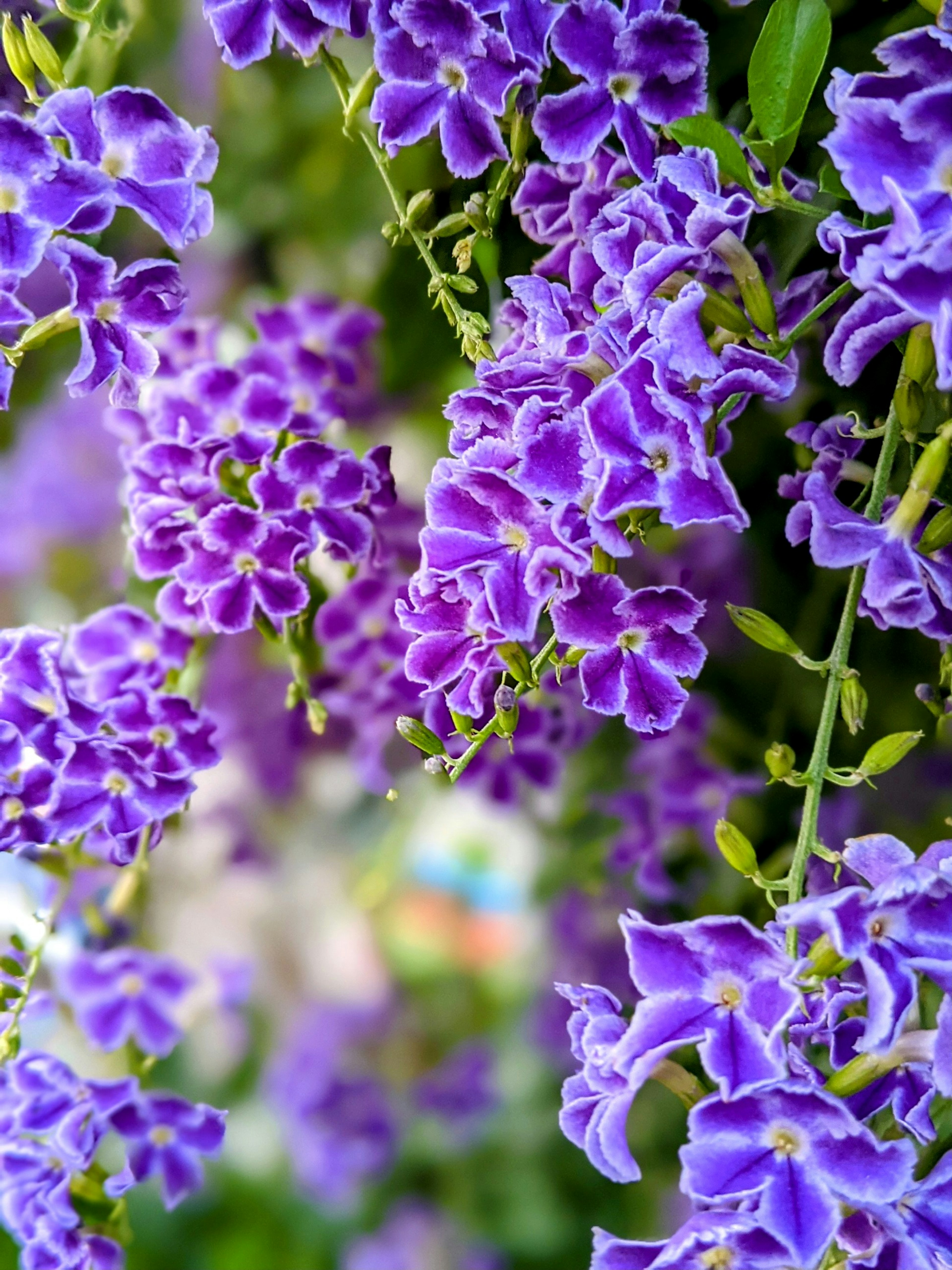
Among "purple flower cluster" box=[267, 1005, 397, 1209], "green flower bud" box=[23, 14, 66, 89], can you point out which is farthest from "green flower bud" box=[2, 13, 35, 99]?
"purple flower cluster" box=[267, 1005, 397, 1209]

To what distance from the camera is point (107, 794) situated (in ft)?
1.42

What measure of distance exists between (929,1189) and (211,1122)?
0.86 feet

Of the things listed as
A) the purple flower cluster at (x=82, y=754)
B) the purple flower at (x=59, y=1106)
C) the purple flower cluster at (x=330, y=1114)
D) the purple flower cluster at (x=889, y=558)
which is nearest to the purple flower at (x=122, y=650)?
the purple flower cluster at (x=82, y=754)

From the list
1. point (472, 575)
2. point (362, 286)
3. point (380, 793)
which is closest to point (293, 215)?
point (362, 286)

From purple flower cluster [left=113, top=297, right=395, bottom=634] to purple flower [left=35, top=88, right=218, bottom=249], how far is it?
8cm

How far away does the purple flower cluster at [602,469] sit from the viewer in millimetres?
334

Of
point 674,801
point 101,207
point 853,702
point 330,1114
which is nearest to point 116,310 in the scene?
point 101,207

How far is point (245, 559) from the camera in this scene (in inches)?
17.6

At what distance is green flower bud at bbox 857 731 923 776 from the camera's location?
0.37 metres

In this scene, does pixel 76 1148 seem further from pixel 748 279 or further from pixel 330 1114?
pixel 330 1114

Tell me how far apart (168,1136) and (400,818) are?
27 cm

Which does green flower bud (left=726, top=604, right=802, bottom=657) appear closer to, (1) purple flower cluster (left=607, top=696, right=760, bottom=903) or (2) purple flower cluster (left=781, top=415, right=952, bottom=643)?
(2) purple flower cluster (left=781, top=415, right=952, bottom=643)

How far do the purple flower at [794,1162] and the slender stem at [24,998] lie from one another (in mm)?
216

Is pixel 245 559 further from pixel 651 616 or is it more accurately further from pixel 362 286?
pixel 362 286
